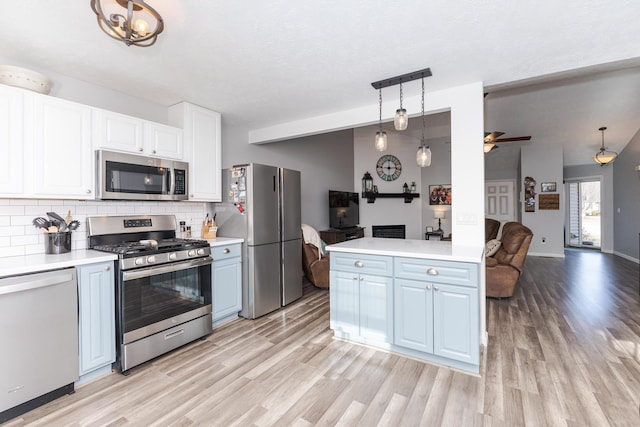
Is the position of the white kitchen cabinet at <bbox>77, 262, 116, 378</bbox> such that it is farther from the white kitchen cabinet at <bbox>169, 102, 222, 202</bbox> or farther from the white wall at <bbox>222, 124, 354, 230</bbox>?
the white wall at <bbox>222, 124, 354, 230</bbox>

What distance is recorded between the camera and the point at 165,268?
8.32 ft

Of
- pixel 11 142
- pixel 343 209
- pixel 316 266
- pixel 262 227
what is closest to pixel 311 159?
pixel 343 209

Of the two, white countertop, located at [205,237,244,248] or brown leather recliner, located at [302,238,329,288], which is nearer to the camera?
white countertop, located at [205,237,244,248]

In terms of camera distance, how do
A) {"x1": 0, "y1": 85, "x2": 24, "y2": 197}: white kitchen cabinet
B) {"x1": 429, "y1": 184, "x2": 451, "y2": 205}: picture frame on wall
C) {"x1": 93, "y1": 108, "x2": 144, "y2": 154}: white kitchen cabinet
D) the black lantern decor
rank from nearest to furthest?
1. {"x1": 0, "y1": 85, "x2": 24, "y2": 197}: white kitchen cabinet
2. {"x1": 93, "y1": 108, "x2": 144, "y2": 154}: white kitchen cabinet
3. the black lantern decor
4. {"x1": 429, "y1": 184, "x2": 451, "y2": 205}: picture frame on wall

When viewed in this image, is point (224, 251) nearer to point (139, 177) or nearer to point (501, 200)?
point (139, 177)

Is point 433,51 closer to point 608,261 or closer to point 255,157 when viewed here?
point 255,157

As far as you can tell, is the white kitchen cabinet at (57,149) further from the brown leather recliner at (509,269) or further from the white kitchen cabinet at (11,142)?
the brown leather recliner at (509,269)

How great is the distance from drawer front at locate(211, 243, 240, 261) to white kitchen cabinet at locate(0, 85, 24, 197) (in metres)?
1.54

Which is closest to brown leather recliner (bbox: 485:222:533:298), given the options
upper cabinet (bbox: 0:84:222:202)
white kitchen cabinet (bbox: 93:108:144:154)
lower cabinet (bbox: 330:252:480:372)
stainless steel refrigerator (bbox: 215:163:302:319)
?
lower cabinet (bbox: 330:252:480:372)

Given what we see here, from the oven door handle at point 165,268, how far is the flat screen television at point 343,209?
341 centimetres

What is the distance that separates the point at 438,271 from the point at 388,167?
221 inches

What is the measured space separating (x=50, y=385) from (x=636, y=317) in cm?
548

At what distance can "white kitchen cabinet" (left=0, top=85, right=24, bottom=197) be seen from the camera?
2.05m

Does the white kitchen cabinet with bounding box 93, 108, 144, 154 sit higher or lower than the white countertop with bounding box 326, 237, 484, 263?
higher
